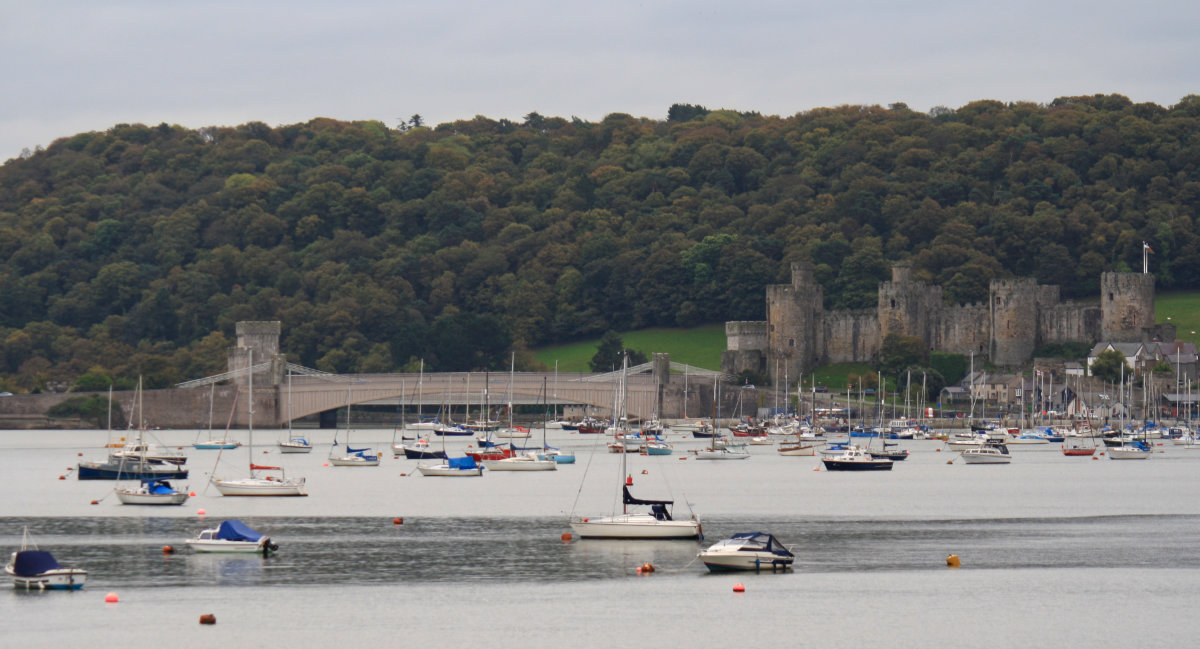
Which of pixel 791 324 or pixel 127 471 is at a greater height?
pixel 791 324

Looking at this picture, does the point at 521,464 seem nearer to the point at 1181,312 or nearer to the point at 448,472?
the point at 448,472

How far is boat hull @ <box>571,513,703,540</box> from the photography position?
39281 millimetres

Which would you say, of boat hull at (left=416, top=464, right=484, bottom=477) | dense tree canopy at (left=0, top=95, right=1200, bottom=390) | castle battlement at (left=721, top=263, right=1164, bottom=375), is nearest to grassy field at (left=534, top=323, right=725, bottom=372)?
dense tree canopy at (left=0, top=95, right=1200, bottom=390)

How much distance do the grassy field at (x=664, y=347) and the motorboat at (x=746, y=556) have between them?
90250mm

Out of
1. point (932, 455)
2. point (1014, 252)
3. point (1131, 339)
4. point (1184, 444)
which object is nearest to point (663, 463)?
point (932, 455)

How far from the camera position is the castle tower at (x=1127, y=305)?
361 ft

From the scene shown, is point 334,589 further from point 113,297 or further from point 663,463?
point 113,297

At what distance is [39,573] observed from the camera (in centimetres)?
3212

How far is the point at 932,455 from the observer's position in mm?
83812

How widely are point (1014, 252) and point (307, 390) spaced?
50123 millimetres

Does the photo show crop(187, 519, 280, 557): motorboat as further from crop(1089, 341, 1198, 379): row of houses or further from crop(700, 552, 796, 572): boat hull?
crop(1089, 341, 1198, 379): row of houses

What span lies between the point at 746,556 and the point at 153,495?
21419mm

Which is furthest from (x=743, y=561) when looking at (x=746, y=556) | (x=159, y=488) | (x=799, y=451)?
(x=799, y=451)

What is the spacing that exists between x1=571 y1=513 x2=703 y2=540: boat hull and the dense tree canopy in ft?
271
